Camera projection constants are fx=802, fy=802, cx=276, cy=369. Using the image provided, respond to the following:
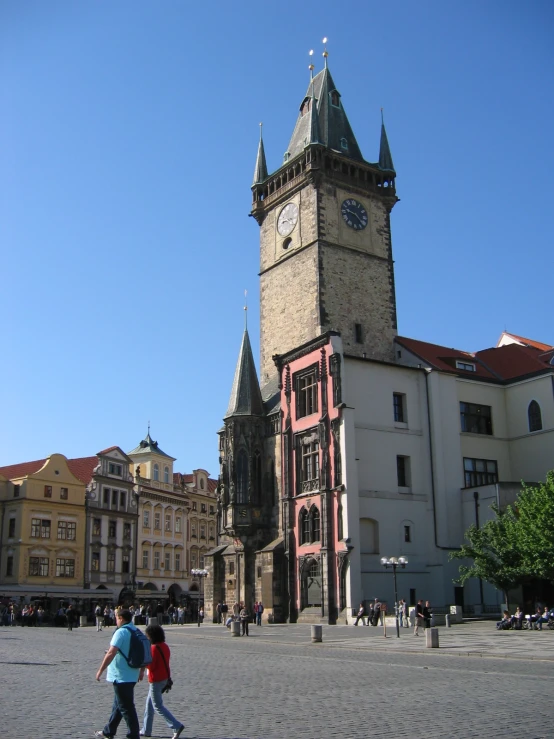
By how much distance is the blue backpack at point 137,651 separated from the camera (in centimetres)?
942

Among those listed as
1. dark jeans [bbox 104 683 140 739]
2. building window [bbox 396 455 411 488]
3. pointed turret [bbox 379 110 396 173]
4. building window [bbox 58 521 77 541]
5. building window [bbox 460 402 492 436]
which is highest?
pointed turret [bbox 379 110 396 173]

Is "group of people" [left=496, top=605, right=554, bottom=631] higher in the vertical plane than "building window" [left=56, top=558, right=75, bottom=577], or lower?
lower

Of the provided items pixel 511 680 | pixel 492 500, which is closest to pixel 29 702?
pixel 511 680

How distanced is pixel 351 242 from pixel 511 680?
139ft

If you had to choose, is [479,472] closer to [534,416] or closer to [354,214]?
Result: [534,416]

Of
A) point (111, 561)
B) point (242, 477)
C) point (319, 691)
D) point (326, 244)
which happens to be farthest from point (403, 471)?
point (111, 561)

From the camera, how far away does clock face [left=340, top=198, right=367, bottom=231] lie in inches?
2210

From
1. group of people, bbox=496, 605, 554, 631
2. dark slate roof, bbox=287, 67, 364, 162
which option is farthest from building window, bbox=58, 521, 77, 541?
group of people, bbox=496, 605, 554, 631

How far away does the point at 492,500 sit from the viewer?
144ft

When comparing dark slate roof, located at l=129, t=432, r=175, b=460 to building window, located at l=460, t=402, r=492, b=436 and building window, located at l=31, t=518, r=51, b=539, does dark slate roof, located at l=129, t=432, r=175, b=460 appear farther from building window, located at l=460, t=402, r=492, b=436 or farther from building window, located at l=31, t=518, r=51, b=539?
building window, located at l=460, t=402, r=492, b=436

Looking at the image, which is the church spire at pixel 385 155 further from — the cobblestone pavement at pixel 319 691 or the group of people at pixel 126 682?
the group of people at pixel 126 682

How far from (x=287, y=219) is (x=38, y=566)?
117 ft

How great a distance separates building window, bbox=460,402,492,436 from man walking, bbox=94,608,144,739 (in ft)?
137

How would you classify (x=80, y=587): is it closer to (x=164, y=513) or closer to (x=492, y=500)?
(x=164, y=513)
